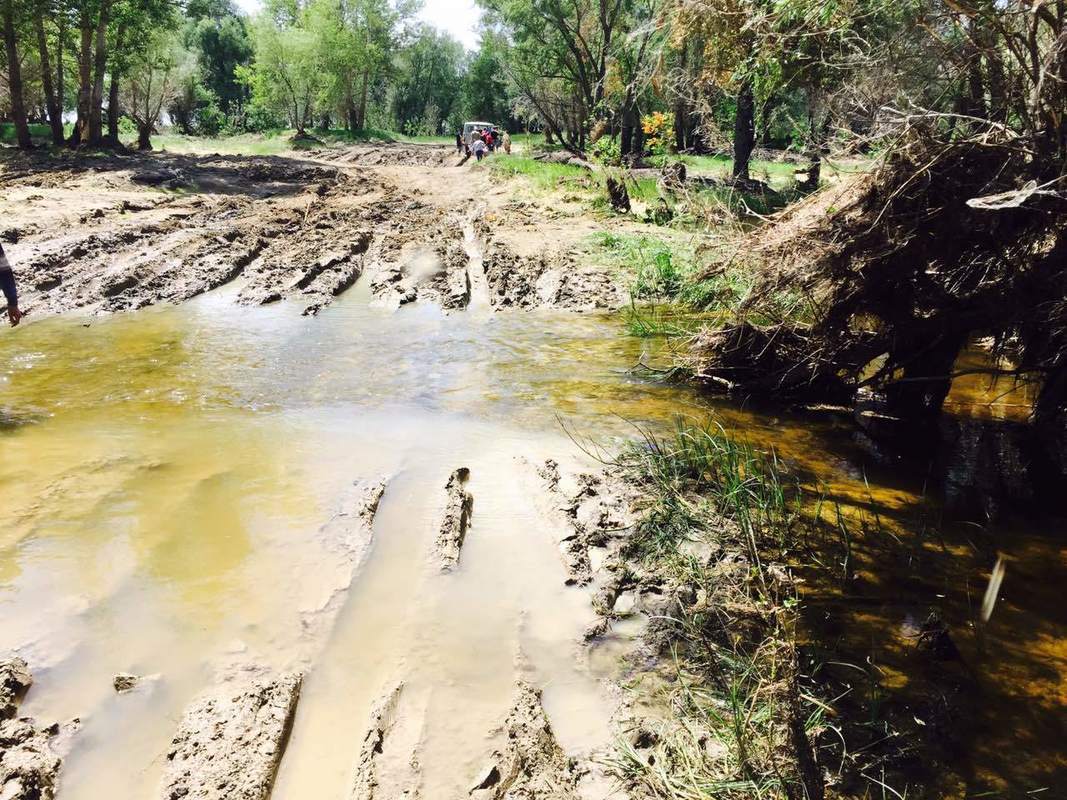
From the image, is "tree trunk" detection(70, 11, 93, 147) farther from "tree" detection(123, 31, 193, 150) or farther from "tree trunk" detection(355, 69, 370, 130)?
"tree trunk" detection(355, 69, 370, 130)

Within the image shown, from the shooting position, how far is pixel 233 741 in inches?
117

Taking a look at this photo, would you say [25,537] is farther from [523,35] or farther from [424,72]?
[424,72]

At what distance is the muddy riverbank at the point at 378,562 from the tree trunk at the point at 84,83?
64.7ft

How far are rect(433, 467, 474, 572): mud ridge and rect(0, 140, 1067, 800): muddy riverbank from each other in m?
0.02

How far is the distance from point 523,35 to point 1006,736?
34626 millimetres

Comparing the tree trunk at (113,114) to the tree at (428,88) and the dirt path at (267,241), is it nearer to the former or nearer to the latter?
the dirt path at (267,241)

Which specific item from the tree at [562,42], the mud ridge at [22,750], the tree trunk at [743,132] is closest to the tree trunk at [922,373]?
the mud ridge at [22,750]

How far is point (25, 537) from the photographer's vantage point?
446 centimetres

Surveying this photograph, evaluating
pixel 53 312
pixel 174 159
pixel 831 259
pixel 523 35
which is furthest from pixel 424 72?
pixel 831 259

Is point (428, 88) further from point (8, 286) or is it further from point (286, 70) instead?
point (8, 286)

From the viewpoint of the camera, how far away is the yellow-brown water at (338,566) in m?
3.19

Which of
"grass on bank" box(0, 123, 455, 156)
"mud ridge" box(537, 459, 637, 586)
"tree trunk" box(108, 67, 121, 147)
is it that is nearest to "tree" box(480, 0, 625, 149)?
"grass on bank" box(0, 123, 455, 156)

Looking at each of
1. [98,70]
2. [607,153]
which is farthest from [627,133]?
[98,70]

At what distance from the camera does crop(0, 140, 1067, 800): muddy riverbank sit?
307cm
